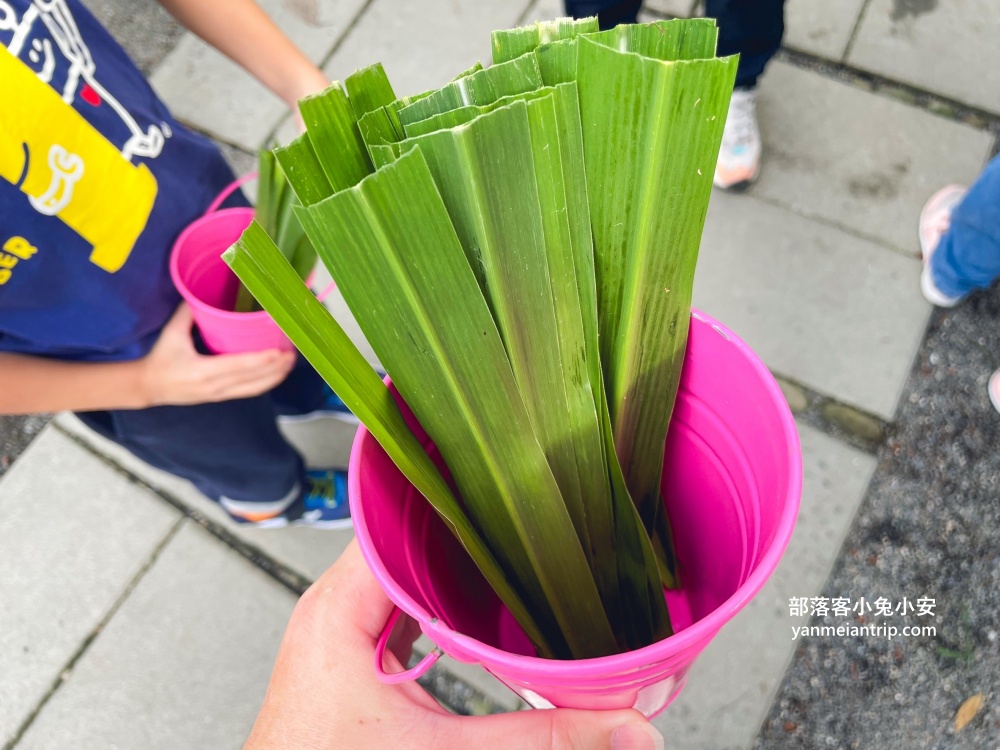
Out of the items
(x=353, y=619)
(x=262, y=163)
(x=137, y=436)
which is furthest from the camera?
(x=137, y=436)

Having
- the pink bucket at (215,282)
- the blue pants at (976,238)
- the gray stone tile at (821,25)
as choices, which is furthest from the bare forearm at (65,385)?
the gray stone tile at (821,25)

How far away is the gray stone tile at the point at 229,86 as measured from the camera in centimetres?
166

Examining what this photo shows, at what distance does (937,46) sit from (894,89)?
0.15 metres

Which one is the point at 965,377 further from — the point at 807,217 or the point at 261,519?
the point at 261,519

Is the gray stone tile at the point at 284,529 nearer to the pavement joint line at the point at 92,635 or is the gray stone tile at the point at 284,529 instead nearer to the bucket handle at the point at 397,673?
the pavement joint line at the point at 92,635

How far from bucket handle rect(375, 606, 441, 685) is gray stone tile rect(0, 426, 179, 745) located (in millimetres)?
886

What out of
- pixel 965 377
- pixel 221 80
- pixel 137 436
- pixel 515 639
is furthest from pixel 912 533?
pixel 221 80

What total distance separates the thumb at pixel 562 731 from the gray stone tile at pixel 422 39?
142cm

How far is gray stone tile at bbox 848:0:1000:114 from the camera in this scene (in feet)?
4.93

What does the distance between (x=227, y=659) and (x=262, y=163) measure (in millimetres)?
884

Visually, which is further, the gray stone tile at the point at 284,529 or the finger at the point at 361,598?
the gray stone tile at the point at 284,529

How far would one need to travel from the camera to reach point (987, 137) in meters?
1.46

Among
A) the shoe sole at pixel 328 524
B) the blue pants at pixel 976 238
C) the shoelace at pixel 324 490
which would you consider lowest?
the blue pants at pixel 976 238

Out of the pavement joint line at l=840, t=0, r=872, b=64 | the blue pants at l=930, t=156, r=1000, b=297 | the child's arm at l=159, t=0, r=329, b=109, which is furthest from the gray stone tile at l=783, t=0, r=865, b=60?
the child's arm at l=159, t=0, r=329, b=109
